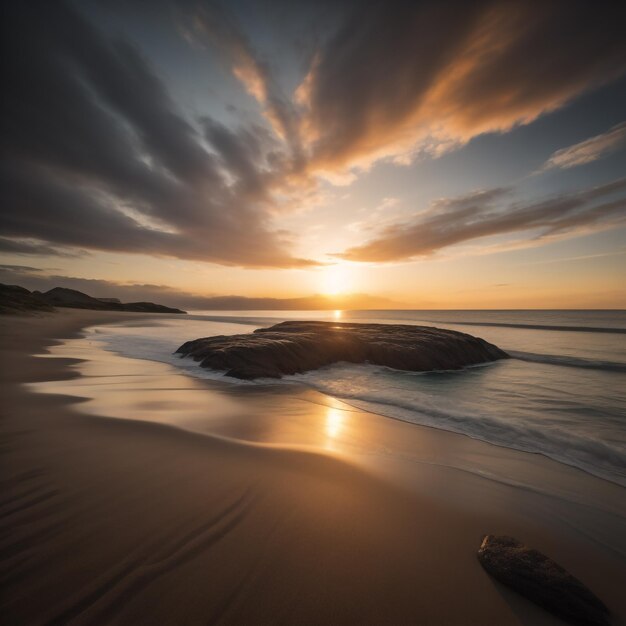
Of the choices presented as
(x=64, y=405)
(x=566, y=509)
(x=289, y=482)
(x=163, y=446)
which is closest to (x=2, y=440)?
(x=64, y=405)

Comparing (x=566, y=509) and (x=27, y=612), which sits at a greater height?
(x=27, y=612)

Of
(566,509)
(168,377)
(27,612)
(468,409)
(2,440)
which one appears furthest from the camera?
(168,377)

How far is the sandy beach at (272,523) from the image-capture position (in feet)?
5.55

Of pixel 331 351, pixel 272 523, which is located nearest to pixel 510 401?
pixel 331 351

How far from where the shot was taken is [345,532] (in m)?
2.33

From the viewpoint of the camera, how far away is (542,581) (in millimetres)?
1841

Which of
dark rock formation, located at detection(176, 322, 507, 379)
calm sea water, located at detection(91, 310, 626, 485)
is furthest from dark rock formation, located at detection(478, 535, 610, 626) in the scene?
dark rock formation, located at detection(176, 322, 507, 379)

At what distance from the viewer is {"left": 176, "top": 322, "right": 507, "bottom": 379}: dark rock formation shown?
918cm

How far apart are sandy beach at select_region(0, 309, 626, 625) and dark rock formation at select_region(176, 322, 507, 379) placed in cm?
465

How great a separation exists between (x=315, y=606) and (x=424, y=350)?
11.0m

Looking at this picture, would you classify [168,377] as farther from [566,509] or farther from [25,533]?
[566,509]

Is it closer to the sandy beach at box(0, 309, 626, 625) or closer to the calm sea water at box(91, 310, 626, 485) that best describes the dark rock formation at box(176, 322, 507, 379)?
the calm sea water at box(91, 310, 626, 485)

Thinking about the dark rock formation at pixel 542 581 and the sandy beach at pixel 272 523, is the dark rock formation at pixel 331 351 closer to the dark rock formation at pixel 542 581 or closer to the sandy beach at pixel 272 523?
the sandy beach at pixel 272 523

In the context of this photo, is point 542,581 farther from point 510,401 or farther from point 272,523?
point 510,401
